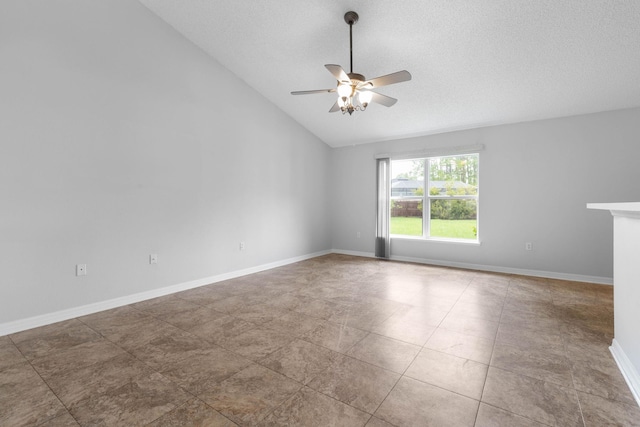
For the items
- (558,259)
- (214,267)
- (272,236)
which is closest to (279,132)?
(272,236)

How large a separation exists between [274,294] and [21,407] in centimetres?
233

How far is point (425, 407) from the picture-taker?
1.59 meters

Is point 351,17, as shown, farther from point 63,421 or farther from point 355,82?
point 63,421

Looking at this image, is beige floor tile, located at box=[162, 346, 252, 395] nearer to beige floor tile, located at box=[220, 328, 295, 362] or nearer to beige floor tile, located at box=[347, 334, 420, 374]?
beige floor tile, located at box=[220, 328, 295, 362]

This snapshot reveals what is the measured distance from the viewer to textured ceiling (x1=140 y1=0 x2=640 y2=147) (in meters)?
2.80

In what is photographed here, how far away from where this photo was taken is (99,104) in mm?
3096

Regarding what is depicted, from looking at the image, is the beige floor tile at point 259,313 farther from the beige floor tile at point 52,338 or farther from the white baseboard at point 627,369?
the white baseboard at point 627,369

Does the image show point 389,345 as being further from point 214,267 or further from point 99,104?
point 99,104

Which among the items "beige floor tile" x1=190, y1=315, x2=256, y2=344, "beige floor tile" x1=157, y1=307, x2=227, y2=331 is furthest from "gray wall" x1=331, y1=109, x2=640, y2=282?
"beige floor tile" x1=157, y1=307, x2=227, y2=331

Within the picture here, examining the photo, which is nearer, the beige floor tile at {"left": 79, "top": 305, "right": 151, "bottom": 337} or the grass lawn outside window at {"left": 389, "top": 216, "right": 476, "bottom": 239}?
the beige floor tile at {"left": 79, "top": 305, "right": 151, "bottom": 337}

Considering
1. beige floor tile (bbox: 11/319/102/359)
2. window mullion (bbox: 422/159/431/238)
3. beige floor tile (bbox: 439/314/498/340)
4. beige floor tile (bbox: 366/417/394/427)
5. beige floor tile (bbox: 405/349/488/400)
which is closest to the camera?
beige floor tile (bbox: 366/417/394/427)

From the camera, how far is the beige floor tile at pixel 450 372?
5.81 feet

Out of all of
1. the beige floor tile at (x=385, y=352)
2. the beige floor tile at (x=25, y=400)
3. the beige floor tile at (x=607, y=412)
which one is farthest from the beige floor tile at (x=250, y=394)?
the beige floor tile at (x=607, y=412)

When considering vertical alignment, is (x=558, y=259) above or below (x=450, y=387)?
above
